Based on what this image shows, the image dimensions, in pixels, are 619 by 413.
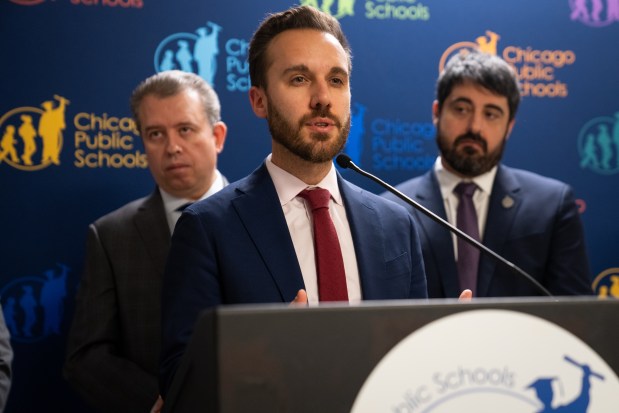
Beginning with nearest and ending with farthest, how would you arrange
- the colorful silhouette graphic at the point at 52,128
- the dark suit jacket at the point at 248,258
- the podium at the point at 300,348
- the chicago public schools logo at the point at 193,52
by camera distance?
the podium at the point at 300,348 < the dark suit jacket at the point at 248,258 < the colorful silhouette graphic at the point at 52,128 < the chicago public schools logo at the point at 193,52

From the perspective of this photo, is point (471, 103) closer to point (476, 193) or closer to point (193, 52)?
point (476, 193)

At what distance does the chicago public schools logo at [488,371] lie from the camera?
1182 millimetres

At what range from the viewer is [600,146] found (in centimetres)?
379

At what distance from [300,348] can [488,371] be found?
26 centimetres

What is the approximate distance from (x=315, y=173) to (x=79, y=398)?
164cm

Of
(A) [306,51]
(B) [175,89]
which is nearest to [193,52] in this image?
(B) [175,89]

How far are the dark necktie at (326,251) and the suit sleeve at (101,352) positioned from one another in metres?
0.94

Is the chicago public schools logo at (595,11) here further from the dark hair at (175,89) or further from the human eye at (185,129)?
the human eye at (185,129)

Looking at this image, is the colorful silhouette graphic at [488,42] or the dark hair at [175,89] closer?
the dark hair at [175,89]

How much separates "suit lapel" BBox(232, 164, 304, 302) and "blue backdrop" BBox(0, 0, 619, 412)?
138 cm

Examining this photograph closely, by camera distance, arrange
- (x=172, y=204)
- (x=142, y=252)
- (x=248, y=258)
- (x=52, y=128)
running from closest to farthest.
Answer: (x=248, y=258), (x=142, y=252), (x=172, y=204), (x=52, y=128)

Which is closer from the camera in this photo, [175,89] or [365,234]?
[365,234]

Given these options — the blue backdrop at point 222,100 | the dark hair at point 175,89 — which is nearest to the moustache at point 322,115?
the dark hair at point 175,89

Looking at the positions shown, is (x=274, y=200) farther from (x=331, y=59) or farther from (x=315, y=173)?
(x=331, y=59)
